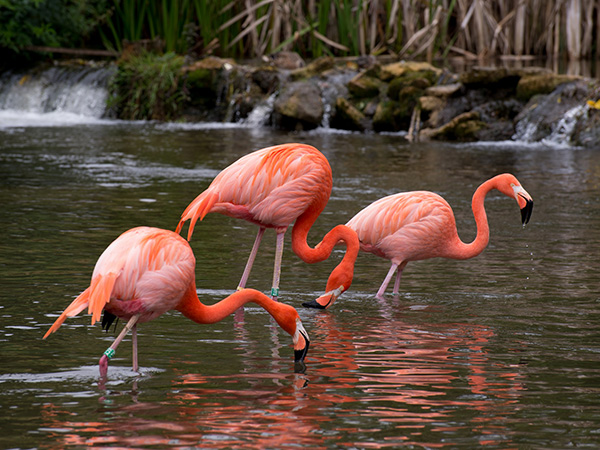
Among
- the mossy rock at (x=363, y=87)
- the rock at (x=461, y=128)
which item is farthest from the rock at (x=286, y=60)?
the rock at (x=461, y=128)

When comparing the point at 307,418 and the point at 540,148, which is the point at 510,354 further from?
the point at 540,148

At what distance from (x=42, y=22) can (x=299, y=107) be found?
6.44 m

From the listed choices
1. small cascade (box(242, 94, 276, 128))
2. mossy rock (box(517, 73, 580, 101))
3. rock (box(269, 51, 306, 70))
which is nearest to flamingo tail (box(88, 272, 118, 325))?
mossy rock (box(517, 73, 580, 101))

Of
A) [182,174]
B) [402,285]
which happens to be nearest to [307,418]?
[402,285]

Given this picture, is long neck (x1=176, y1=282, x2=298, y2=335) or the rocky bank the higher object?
the rocky bank

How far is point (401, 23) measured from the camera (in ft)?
63.7

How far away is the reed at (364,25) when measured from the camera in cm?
1900

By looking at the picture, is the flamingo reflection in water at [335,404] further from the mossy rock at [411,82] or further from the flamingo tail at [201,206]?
the mossy rock at [411,82]

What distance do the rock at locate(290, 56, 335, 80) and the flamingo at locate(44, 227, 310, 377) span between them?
43.4 ft

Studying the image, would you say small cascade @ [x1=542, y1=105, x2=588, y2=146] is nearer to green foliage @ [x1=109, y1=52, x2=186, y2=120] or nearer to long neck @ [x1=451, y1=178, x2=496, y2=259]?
green foliage @ [x1=109, y1=52, x2=186, y2=120]

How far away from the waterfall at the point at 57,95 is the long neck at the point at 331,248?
484 inches

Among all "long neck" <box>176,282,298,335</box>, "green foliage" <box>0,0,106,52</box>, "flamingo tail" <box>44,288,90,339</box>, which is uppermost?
"green foliage" <box>0,0,106,52</box>

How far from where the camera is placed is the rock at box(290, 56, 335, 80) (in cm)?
1745

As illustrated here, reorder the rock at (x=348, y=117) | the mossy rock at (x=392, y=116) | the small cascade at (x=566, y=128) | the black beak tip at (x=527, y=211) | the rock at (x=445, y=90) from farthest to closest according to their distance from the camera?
1. the rock at (x=348, y=117)
2. the mossy rock at (x=392, y=116)
3. the rock at (x=445, y=90)
4. the small cascade at (x=566, y=128)
5. the black beak tip at (x=527, y=211)
